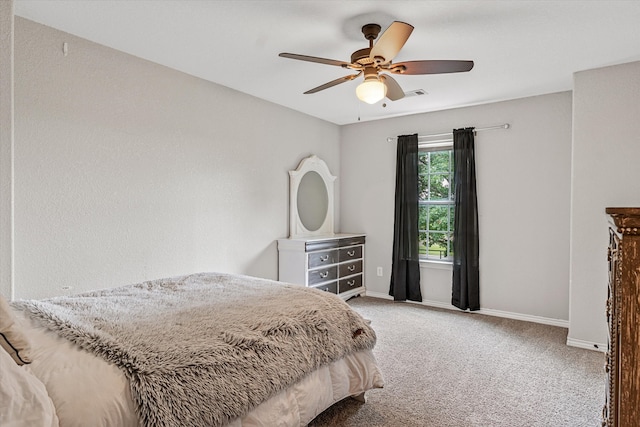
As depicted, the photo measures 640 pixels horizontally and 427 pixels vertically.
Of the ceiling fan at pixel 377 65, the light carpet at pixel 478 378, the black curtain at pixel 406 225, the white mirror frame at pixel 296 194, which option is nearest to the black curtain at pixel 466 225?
the light carpet at pixel 478 378

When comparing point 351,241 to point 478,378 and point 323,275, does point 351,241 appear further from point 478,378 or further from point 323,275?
point 478,378

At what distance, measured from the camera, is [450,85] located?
11.9 feet

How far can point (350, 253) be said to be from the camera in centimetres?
493

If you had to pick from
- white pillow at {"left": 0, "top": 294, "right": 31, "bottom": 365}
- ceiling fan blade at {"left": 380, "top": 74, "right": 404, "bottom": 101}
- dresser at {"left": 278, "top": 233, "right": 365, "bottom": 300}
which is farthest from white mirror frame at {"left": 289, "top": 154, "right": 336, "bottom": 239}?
white pillow at {"left": 0, "top": 294, "right": 31, "bottom": 365}

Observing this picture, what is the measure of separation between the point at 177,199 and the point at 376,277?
2.94 metres

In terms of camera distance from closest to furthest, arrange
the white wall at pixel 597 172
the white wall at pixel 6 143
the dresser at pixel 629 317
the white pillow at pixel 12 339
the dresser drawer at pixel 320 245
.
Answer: the dresser at pixel 629 317
the white pillow at pixel 12 339
the white wall at pixel 6 143
the white wall at pixel 597 172
the dresser drawer at pixel 320 245

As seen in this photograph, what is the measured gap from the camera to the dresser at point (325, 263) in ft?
13.7

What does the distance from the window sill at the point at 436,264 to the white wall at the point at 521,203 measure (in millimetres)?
40

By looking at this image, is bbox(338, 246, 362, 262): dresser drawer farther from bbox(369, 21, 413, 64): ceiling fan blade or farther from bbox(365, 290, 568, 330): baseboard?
bbox(369, 21, 413, 64): ceiling fan blade

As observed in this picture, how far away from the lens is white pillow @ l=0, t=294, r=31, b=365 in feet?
3.56

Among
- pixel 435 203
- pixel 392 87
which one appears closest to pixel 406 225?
pixel 435 203

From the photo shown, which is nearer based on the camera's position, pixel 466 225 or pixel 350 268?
pixel 466 225

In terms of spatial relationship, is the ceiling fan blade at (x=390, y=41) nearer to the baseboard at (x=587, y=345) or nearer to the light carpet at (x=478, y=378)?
the light carpet at (x=478, y=378)

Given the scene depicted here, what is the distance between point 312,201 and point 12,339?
3.90 metres
